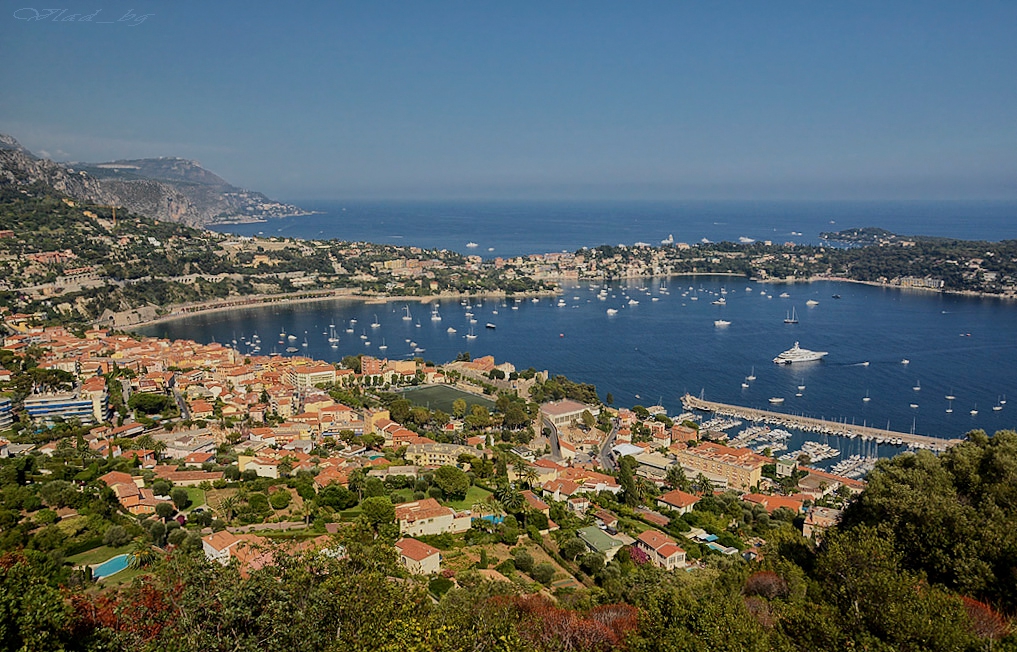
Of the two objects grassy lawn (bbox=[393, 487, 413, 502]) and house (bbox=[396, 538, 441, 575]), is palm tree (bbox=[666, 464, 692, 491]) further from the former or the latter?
house (bbox=[396, 538, 441, 575])

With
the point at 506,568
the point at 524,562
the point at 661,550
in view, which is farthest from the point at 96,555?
the point at 661,550

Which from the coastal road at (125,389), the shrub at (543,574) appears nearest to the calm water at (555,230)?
the coastal road at (125,389)

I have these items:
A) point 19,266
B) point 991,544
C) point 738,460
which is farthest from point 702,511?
point 19,266

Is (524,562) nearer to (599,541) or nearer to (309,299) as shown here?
(599,541)

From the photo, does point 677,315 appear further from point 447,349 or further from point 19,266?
point 19,266

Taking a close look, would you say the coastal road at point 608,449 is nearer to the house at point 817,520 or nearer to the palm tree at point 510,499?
the palm tree at point 510,499

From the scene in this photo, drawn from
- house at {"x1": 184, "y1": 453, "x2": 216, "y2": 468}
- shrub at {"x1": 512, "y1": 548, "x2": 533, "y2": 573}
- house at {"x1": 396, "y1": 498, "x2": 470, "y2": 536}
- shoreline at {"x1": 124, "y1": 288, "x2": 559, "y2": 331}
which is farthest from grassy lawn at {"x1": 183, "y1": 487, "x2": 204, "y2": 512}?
shoreline at {"x1": 124, "y1": 288, "x2": 559, "y2": 331}
